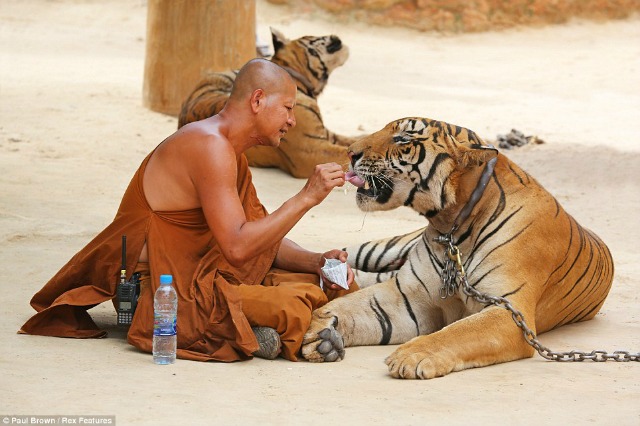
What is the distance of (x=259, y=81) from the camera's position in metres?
→ 4.51

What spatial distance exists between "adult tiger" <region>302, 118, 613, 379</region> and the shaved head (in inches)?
25.0

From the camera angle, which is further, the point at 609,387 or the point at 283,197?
the point at 283,197

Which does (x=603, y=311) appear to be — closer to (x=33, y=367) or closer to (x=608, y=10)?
(x=33, y=367)

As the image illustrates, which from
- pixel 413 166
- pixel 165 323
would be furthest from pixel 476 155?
pixel 165 323

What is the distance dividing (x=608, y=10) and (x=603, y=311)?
14.4 metres

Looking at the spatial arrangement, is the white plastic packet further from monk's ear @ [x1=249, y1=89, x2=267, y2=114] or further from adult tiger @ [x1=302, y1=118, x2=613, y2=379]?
monk's ear @ [x1=249, y1=89, x2=267, y2=114]

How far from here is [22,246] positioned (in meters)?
6.26

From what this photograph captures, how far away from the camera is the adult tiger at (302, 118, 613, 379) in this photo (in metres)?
4.68

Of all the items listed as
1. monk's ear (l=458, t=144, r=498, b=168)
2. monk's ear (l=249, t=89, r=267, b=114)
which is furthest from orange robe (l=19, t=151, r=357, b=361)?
monk's ear (l=458, t=144, r=498, b=168)

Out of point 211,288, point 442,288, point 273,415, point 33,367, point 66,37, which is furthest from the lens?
point 66,37

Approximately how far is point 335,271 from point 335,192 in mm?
4113

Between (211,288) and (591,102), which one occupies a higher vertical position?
(211,288)

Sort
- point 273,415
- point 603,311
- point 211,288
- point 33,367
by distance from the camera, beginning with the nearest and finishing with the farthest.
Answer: point 273,415 < point 33,367 < point 211,288 < point 603,311

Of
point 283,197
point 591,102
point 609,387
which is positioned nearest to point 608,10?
point 591,102
